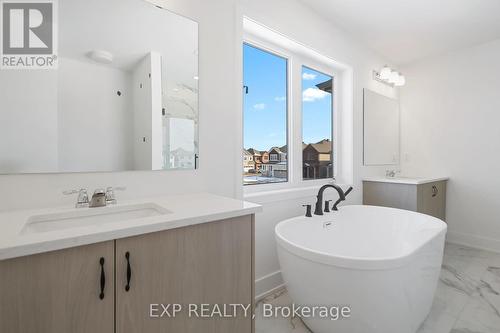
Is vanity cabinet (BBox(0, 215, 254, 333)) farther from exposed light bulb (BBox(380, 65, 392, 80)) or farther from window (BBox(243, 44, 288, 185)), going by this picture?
exposed light bulb (BBox(380, 65, 392, 80))

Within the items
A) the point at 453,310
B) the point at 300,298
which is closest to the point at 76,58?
the point at 300,298

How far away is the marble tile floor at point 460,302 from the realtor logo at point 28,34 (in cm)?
182

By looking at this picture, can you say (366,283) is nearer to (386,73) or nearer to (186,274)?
(186,274)

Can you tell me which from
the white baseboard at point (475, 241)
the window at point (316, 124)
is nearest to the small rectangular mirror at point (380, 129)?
the window at point (316, 124)

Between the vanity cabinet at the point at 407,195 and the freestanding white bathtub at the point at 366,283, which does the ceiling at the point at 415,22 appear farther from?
the freestanding white bathtub at the point at 366,283

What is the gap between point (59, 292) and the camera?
0.68m

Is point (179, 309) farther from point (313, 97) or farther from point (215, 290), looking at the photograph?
point (313, 97)

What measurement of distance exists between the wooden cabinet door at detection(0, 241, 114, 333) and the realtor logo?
858 mm

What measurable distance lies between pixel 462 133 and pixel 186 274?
143 inches

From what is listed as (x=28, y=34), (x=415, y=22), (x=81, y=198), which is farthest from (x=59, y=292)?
(x=415, y=22)

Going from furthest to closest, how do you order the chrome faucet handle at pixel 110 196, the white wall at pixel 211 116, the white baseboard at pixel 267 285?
the white baseboard at pixel 267 285 → the white wall at pixel 211 116 → the chrome faucet handle at pixel 110 196

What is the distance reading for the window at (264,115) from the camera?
205 centimetres

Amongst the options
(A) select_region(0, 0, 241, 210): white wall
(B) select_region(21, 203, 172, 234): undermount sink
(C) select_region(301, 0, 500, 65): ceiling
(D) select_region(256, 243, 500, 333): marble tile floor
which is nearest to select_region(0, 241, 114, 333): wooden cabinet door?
(B) select_region(21, 203, 172, 234): undermount sink

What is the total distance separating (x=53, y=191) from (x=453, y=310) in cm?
249
